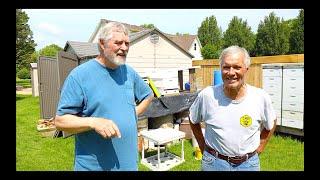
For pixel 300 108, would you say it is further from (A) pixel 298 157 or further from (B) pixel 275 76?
(A) pixel 298 157

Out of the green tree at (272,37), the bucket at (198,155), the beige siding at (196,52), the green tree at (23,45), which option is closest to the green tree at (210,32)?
the beige siding at (196,52)

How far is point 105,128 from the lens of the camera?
6.47ft

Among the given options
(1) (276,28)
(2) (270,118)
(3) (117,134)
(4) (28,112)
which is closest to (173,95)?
(2) (270,118)

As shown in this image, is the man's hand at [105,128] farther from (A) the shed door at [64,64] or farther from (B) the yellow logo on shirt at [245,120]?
(A) the shed door at [64,64]

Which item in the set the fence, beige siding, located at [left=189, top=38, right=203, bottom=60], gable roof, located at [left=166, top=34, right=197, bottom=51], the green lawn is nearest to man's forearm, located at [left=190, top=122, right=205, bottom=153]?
the green lawn

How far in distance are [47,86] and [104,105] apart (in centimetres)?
934

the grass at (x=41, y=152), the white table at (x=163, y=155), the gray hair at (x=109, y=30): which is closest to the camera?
the gray hair at (x=109, y=30)

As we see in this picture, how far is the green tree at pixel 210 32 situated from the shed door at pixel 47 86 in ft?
196

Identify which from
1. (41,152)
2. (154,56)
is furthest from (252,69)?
(154,56)

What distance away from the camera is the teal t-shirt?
7.55ft

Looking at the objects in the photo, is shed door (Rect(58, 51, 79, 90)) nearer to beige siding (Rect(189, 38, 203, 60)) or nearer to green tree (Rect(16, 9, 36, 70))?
green tree (Rect(16, 9, 36, 70))

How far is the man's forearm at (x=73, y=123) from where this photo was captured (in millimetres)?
2082

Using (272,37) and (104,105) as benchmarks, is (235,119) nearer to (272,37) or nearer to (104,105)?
(104,105)

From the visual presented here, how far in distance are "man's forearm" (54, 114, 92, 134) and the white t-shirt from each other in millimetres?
1105
